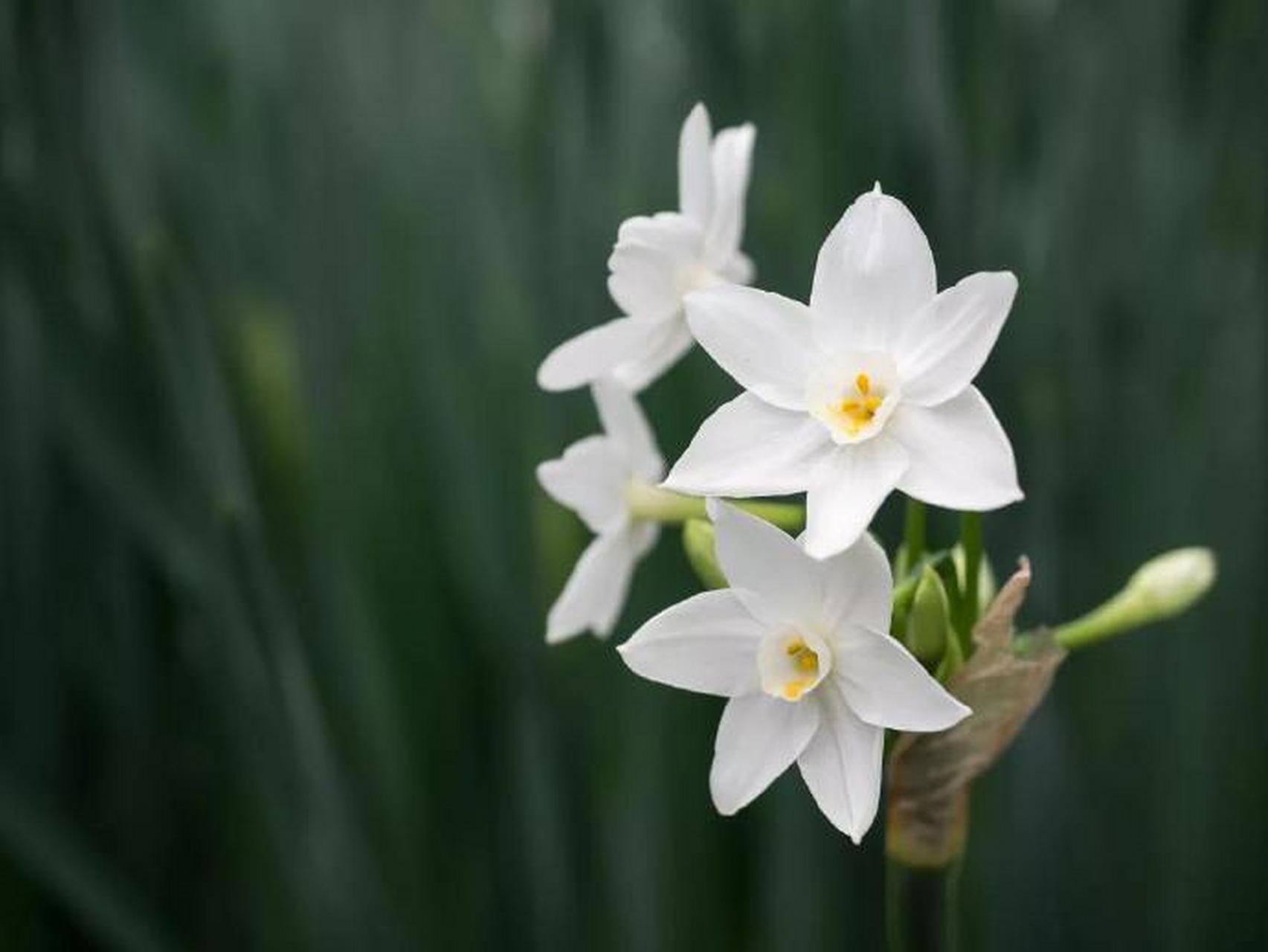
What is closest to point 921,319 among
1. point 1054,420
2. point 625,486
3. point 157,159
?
point 625,486

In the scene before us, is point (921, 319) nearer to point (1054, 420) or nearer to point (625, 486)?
point (625, 486)

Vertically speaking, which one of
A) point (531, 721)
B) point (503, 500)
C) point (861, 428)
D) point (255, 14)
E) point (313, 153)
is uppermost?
point (255, 14)

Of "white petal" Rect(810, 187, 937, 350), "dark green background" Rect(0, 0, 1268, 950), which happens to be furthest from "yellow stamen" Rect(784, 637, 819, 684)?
"dark green background" Rect(0, 0, 1268, 950)

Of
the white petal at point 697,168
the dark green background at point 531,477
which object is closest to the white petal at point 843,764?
the white petal at point 697,168

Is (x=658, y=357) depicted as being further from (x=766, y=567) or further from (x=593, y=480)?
(x=766, y=567)

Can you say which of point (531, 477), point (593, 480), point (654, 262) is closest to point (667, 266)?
point (654, 262)

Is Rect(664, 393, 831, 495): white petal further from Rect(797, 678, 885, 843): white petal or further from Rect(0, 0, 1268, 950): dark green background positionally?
Rect(0, 0, 1268, 950): dark green background

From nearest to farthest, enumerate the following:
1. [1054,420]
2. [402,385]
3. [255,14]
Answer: [1054,420] → [402,385] → [255,14]

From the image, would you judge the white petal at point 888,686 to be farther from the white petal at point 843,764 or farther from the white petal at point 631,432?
the white petal at point 631,432
